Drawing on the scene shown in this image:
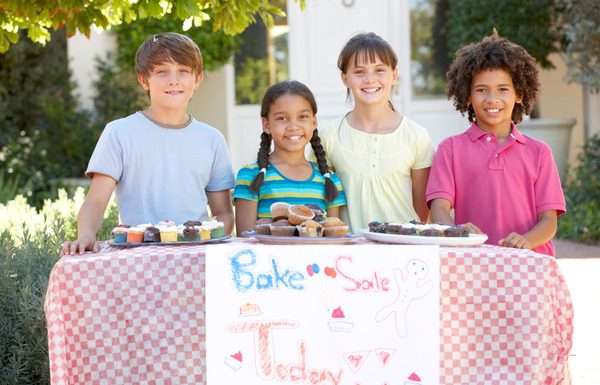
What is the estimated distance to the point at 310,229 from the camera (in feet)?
10.5

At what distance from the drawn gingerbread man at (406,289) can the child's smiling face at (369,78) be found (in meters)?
0.99

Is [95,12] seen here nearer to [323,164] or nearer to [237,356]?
[323,164]

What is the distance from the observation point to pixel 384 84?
390cm

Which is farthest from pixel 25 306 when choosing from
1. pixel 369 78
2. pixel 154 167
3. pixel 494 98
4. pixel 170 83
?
pixel 494 98

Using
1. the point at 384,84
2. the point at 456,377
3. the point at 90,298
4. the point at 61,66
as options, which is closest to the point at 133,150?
the point at 90,298

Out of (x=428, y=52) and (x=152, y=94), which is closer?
(x=152, y=94)

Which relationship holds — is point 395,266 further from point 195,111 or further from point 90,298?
point 195,111

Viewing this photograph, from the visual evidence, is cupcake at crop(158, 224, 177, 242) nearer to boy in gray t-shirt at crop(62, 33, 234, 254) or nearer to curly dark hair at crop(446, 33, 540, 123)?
boy in gray t-shirt at crop(62, 33, 234, 254)

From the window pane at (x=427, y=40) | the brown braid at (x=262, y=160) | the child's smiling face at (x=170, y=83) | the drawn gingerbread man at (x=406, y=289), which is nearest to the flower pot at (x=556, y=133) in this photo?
the window pane at (x=427, y=40)

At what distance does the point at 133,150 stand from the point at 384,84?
1.02 metres

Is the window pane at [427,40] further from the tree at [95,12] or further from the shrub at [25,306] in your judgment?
the shrub at [25,306]

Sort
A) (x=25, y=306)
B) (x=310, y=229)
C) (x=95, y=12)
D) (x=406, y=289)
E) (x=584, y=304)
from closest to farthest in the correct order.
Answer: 1. (x=406, y=289)
2. (x=310, y=229)
3. (x=25, y=306)
4. (x=95, y=12)
5. (x=584, y=304)

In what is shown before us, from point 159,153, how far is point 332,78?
7.49 metres

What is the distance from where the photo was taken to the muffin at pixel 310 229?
3213mm
